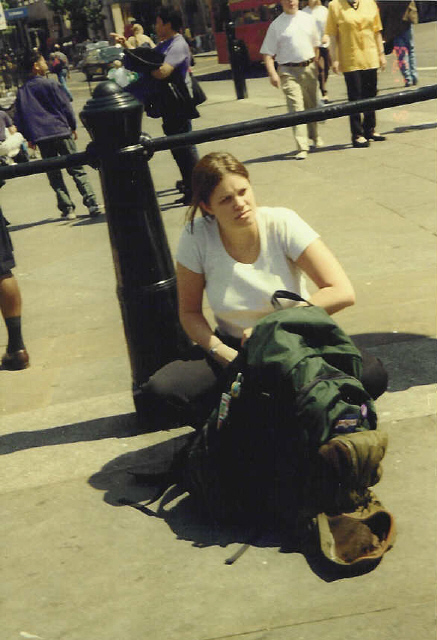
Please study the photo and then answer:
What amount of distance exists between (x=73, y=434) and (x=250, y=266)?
1.25m

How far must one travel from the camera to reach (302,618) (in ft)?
9.02

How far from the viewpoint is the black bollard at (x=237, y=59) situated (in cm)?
1867

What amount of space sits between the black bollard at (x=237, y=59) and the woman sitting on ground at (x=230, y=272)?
15542mm

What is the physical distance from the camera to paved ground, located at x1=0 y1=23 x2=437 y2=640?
2816 millimetres

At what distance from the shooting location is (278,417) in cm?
311

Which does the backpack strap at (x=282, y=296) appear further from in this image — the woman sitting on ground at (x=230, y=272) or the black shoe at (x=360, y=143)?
the black shoe at (x=360, y=143)

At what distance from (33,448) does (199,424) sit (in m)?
0.93

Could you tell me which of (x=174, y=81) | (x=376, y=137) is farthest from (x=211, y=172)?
(x=376, y=137)

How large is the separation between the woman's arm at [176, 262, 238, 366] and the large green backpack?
0.33 meters

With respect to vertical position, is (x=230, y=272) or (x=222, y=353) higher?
(x=230, y=272)

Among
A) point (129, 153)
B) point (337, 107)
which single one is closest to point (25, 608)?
point (129, 153)

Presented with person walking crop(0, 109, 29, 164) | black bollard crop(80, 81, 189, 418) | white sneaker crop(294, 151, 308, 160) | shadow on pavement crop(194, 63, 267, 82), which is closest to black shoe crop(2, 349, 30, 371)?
black bollard crop(80, 81, 189, 418)

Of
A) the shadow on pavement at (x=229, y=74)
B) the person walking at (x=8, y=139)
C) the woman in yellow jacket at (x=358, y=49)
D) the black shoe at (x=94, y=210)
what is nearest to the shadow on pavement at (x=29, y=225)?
the black shoe at (x=94, y=210)

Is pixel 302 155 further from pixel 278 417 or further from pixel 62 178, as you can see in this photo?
pixel 278 417
